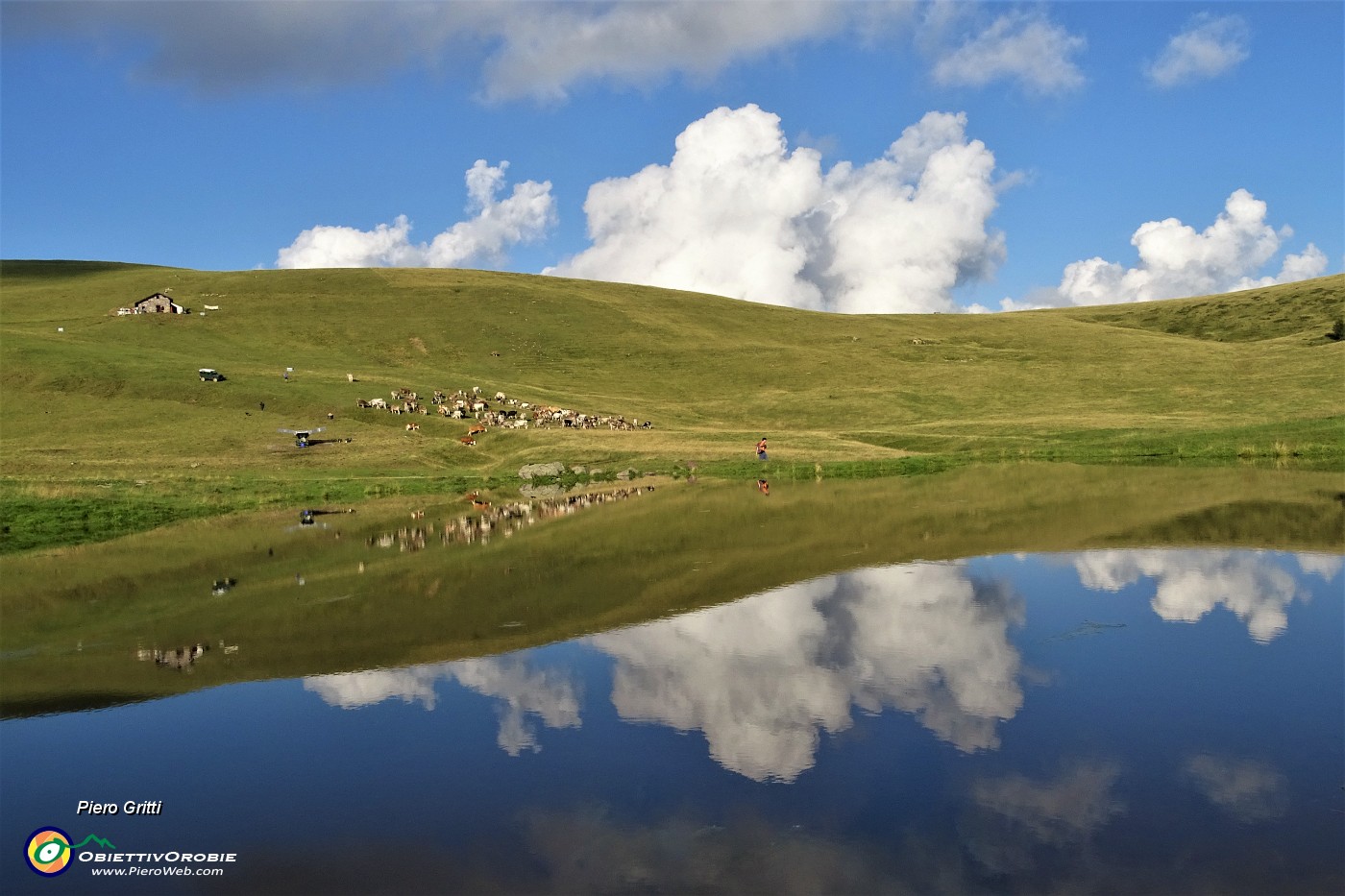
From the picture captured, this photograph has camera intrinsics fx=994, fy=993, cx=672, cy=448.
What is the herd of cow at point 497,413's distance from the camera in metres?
80.2

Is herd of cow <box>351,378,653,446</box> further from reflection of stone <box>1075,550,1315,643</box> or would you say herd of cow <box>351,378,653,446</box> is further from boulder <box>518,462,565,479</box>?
reflection of stone <box>1075,550,1315,643</box>

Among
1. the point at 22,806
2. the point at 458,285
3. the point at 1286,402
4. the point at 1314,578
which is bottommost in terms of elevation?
the point at 22,806

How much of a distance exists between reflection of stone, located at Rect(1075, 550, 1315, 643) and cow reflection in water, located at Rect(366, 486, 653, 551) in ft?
62.0

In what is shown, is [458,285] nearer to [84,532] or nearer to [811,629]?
[84,532]

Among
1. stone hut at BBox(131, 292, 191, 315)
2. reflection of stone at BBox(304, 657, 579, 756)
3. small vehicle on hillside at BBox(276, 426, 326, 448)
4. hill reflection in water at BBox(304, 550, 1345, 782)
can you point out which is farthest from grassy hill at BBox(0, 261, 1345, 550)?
hill reflection in water at BBox(304, 550, 1345, 782)

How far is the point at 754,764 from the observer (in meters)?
12.8

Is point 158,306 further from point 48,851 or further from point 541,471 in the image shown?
point 48,851

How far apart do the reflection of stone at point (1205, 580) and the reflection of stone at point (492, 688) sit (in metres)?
13.0

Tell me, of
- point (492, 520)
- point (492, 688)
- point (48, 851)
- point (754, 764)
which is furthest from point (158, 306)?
point (754, 764)

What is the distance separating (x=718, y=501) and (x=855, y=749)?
30.4 meters

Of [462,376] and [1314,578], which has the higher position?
[462,376]

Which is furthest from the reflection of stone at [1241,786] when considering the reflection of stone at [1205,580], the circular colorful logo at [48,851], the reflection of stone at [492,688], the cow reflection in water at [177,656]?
the cow reflection in water at [177,656]

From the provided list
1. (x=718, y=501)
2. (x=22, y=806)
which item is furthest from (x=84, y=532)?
(x=22, y=806)

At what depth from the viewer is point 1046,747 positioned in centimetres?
1299
